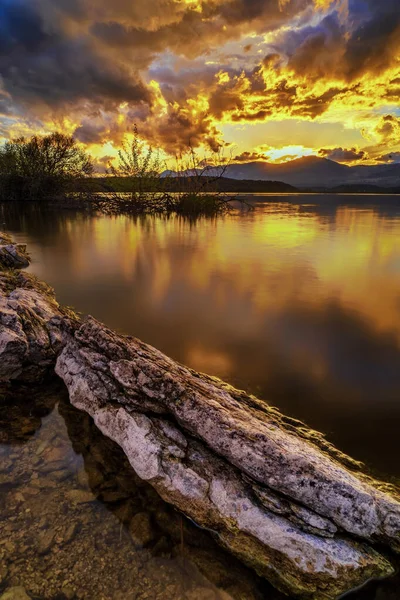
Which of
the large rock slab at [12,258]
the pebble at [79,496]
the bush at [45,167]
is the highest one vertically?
the bush at [45,167]

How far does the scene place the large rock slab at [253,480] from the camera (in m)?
2.16

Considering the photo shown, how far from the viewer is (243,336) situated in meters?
5.60

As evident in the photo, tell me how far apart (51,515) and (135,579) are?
0.84 m

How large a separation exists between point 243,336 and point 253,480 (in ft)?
10.6

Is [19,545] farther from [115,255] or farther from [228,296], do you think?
[115,255]

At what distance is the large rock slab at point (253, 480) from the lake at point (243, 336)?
207 mm

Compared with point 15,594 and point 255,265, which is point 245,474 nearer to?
point 15,594

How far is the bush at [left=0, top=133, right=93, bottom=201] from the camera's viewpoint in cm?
3866

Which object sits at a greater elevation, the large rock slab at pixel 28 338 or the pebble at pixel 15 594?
the large rock slab at pixel 28 338

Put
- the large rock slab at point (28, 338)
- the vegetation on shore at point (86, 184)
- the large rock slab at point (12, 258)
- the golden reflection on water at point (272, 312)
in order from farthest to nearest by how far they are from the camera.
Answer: the vegetation on shore at point (86, 184) < the large rock slab at point (12, 258) < the golden reflection on water at point (272, 312) < the large rock slab at point (28, 338)

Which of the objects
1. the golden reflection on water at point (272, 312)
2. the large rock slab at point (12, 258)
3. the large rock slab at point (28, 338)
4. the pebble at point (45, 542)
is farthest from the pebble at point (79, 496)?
the large rock slab at point (12, 258)

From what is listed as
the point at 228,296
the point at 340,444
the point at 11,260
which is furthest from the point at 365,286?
the point at 11,260

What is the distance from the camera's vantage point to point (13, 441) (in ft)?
10.5

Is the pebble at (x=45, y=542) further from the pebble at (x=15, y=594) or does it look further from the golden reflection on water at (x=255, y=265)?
the golden reflection on water at (x=255, y=265)
